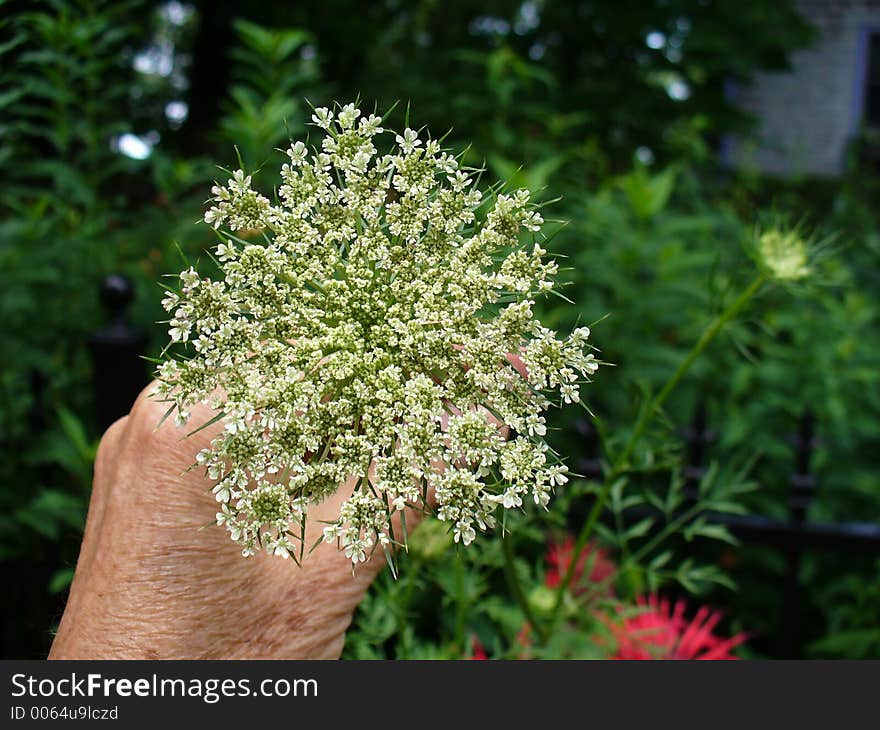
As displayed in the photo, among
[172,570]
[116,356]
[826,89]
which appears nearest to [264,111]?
[116,356]

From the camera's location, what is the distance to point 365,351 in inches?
33.5

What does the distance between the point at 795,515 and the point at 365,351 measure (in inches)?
100.0

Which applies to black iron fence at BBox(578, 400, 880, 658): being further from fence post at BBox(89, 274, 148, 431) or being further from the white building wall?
the white building wall

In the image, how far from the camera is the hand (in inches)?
36.8

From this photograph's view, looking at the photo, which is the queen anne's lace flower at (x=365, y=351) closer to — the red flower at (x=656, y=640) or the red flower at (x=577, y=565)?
the red flower at (x=656, y=640)

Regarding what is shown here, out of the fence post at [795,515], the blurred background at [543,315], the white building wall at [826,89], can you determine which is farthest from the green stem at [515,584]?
the white building wall at [826,89]

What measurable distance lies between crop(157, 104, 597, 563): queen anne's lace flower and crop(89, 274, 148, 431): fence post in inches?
72.6

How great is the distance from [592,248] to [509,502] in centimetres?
256

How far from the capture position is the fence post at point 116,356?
2.57m

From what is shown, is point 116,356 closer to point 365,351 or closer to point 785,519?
point 365,351

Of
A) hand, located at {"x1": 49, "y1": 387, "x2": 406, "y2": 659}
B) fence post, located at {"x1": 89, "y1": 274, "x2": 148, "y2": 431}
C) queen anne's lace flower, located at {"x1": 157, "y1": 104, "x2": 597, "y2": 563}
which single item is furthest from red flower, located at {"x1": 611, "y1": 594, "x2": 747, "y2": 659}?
fence post, located at {"x1": 89, "y1": 274, "x2": 148, "y2": 431}

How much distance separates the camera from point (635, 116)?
19.9ft

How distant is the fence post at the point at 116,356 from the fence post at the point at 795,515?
84.9 inches

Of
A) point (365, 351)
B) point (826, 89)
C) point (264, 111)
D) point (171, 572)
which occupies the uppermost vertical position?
point (826, 89)
